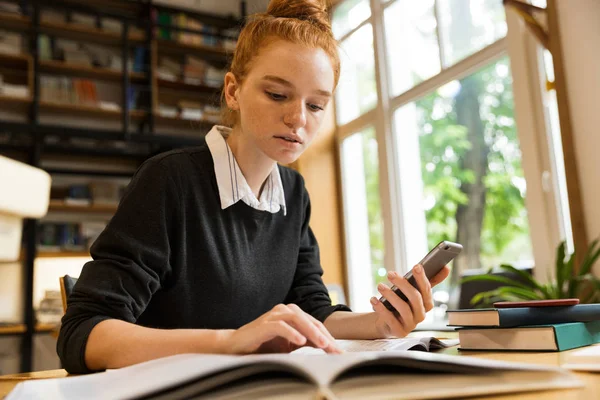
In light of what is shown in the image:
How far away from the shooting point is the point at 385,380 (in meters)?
0.45

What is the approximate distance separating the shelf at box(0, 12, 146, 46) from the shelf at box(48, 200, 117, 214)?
1.43 meters

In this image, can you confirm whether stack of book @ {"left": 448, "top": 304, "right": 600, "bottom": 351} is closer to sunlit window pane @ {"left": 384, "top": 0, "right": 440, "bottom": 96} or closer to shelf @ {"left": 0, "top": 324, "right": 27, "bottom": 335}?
sunlit window pane @ {"left": 384, "top": 0, "right": 440, "bottom": 96}

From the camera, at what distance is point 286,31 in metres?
1.08

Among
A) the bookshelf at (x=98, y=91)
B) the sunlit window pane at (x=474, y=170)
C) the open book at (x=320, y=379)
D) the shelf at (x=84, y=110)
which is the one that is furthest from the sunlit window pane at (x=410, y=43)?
the open book at (x=320, y=379)

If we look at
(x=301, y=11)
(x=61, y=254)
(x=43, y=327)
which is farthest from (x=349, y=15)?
→ (x=301, y=11)

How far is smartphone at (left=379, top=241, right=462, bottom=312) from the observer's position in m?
0.83

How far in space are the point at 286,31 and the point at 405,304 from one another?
1.90 feet

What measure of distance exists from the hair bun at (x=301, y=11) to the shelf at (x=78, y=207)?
3.74 meters

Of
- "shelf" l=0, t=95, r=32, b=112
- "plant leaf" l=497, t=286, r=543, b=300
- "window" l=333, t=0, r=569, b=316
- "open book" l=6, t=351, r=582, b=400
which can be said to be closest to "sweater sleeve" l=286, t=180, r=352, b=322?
"open book" l=6, t=351, r=582, b=400

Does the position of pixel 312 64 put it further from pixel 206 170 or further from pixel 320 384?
pixel 320 384

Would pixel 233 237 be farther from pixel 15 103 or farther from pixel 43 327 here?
pixel 15 103

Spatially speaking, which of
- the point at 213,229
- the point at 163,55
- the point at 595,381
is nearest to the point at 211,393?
the point at 595,381

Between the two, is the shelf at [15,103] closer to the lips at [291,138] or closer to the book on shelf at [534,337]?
the lips at [291,138]

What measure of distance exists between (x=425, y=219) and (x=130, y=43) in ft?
10.0
